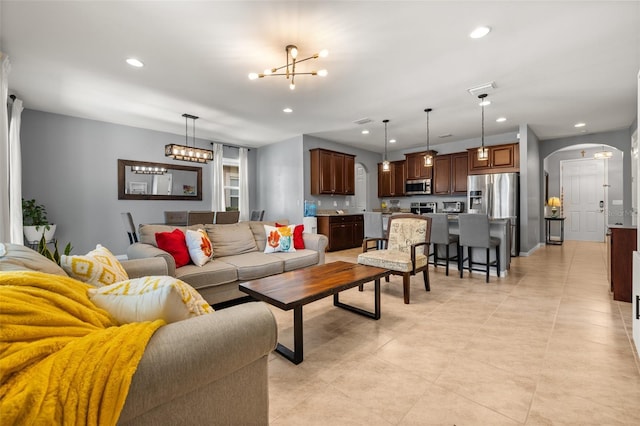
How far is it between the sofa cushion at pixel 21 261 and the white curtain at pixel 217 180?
18.6ft

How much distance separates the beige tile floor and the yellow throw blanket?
0.96 meters

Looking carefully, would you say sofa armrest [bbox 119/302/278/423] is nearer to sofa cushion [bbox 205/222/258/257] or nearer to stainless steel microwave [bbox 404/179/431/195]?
sofa cushion [bbox 205/222/258/257]

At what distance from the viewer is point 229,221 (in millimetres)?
5250

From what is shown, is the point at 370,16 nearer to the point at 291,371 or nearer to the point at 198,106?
the point at 291,371

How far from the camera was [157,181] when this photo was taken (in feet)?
19.8

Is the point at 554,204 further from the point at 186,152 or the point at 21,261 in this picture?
the point at 21,261

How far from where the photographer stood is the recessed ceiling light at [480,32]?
2.55m

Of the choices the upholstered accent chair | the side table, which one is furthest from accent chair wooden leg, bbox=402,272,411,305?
the side table

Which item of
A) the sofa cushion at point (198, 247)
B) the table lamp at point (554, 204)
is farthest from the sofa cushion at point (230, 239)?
the table lamp at point (554, 204)

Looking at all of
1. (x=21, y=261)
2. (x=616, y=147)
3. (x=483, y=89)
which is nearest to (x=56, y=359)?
(x=21, y=261)

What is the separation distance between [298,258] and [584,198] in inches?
345

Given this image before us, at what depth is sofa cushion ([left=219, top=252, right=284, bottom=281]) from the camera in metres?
3.02

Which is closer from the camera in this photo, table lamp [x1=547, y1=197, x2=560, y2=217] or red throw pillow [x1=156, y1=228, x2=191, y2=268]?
red throw pillow [x1=156, y1=228, x2=191, y2=268]

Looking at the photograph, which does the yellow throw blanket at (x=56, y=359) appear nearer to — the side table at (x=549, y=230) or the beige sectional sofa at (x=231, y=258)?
the beige sectional sofa at (x=231, y=258)
